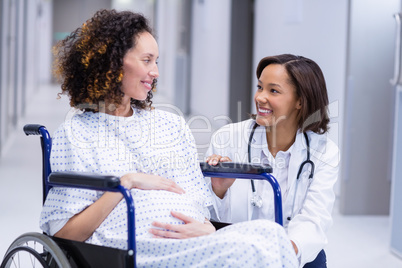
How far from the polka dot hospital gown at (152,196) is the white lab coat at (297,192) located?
0.46 ft

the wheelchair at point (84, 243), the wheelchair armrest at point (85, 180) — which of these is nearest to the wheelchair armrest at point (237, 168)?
the wheelchair at point (84, 243)

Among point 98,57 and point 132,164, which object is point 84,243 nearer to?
point 132,164

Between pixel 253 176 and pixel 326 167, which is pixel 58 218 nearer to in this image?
pixel 253 176

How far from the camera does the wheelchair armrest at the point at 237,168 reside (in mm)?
1854

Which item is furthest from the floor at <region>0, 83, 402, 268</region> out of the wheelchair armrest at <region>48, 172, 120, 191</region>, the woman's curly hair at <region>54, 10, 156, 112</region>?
the wheelchair armrest at <region>48, 172, 120, 191</region>

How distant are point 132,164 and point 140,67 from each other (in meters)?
0.30

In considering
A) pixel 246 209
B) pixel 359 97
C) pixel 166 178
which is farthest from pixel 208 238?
pixel 359 97

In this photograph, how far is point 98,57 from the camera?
6.16ft

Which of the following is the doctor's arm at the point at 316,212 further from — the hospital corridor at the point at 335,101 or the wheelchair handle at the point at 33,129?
the wheelchair handle at the point at 33,129

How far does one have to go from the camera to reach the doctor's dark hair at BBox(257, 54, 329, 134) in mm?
2020

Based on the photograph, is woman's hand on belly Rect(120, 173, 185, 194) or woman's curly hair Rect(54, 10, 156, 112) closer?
woman's hand on belly Rect(120, 173, 185, 194)

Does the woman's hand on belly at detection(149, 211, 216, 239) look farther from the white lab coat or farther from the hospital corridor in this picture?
the hospital corridor

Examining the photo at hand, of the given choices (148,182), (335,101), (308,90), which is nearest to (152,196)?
(148,182)

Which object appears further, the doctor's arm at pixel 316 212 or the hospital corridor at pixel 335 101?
the hospital corridor at pixel 335 101
